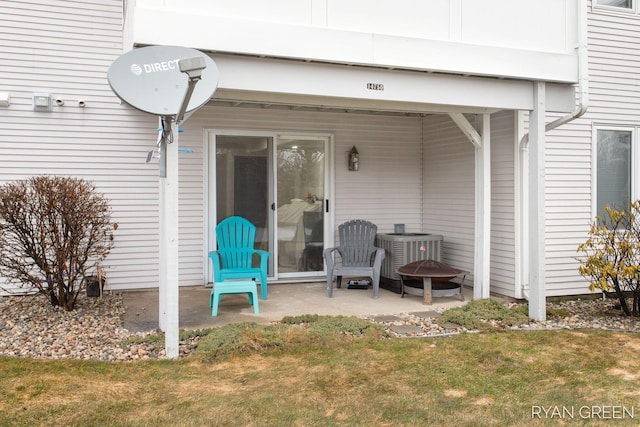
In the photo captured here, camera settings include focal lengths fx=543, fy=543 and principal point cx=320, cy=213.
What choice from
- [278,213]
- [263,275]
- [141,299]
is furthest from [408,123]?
[141,299]

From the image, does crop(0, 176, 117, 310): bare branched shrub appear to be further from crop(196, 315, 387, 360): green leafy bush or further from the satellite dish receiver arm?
the satellite dish receiver arm

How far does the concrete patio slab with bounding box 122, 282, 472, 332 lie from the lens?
5.48 meters

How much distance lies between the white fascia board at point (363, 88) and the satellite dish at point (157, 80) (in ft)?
1.23

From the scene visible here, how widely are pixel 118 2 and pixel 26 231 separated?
3185 mm

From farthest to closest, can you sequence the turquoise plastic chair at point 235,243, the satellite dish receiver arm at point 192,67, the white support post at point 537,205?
the turquoise plastic chair at point 235,243 < the white support post at point 537,205 < the satellite dish receiver arm at point 192,67

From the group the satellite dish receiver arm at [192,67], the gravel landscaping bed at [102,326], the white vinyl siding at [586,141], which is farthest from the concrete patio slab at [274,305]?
the satellite dish receiver arm at [192,67]

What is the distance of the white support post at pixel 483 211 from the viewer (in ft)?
20.8

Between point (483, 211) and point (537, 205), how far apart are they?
2.79 feet

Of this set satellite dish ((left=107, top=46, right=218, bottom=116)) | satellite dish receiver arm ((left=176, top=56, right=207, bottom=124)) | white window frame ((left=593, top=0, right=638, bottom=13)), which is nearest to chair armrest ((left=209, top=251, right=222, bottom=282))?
satellite dish ((left=107, top=46, right=218, bottom=116))

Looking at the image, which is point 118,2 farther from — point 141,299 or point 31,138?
point 141,299

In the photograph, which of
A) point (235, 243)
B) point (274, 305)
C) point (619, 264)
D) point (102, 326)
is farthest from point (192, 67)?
point (619, 264)

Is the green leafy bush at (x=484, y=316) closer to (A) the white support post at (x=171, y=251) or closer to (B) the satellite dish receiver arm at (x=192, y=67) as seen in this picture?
(A) the white support post at (x=171, y=251)

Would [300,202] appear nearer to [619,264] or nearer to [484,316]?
[484,316]

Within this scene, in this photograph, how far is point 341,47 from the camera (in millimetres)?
4793
